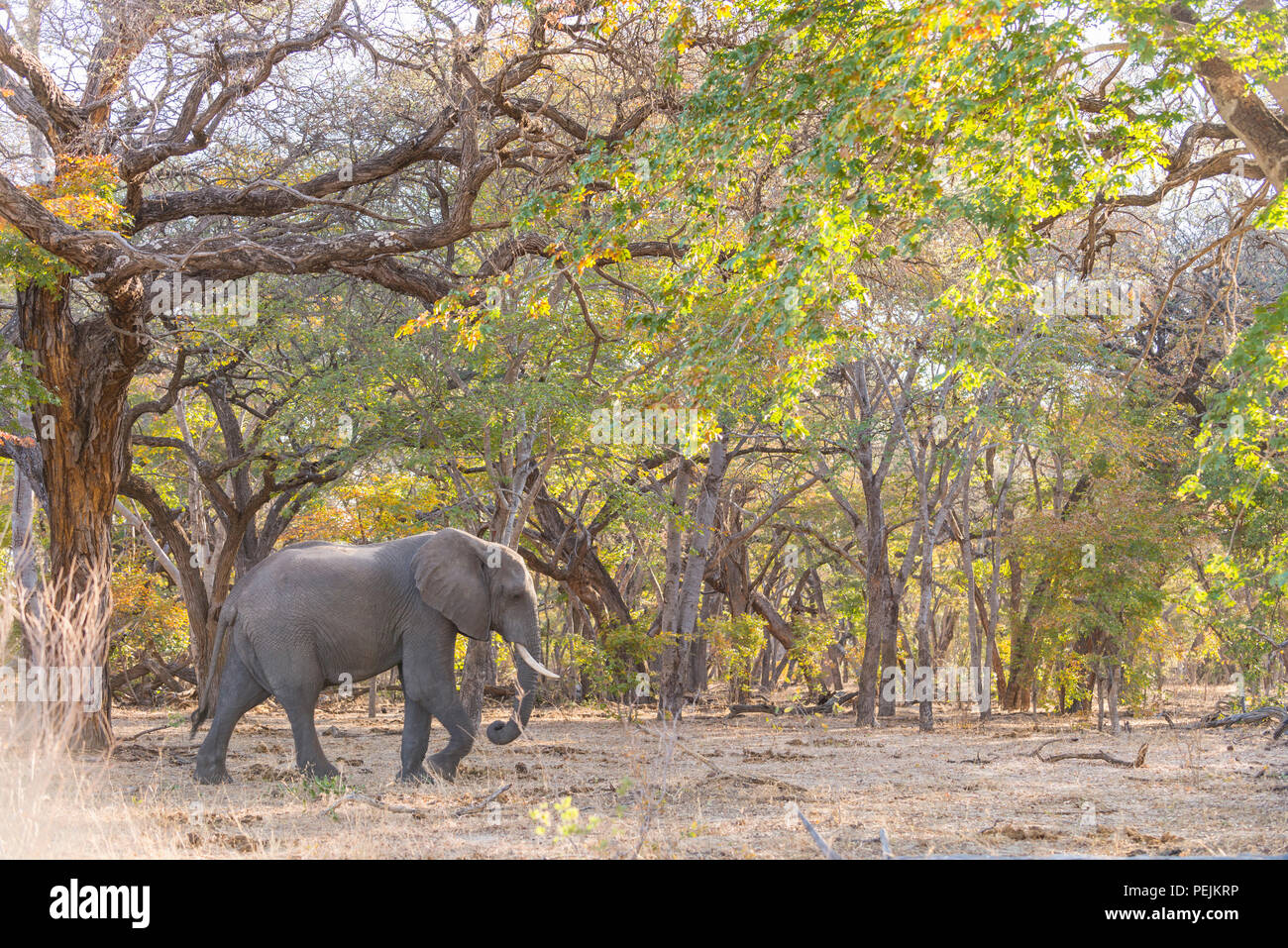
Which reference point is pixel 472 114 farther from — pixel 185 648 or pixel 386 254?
pixel 185 648

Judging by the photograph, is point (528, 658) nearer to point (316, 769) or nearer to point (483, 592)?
point (483, 592)

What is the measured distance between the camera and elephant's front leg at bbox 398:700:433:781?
1050 cm

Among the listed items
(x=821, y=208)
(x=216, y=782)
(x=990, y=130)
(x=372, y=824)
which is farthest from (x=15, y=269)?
(x=990, y=130)

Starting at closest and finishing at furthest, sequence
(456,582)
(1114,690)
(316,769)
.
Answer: (316,769) < (456,582) < (1114,690)

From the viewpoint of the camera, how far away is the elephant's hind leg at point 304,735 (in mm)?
10469

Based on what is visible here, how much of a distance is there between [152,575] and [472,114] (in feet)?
49.5

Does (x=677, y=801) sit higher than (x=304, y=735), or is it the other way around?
(x=304, y=735)

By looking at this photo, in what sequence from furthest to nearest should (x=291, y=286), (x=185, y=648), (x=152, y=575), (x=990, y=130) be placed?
(x=185, y=648), (x=152, y=575), (x=291, y=286), (x=990, y=130)

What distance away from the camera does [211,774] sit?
34.5 ft

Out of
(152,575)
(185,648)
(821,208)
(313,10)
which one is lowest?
(185,648)

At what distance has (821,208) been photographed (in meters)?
6.61

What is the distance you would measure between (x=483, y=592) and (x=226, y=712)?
2.73 meters

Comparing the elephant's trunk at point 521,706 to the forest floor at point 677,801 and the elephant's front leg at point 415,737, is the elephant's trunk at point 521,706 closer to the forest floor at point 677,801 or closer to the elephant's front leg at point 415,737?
the forest floor at point 677,801

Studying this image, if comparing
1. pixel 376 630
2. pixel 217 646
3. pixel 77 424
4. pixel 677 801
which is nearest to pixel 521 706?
pixel 376 630
